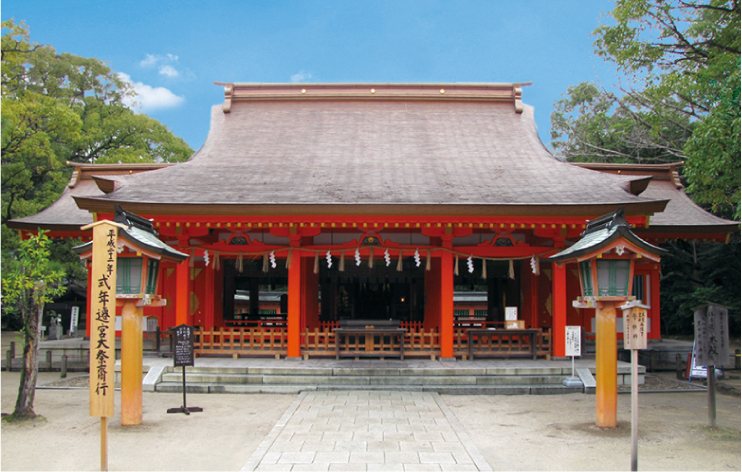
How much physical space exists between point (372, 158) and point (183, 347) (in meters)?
7.44

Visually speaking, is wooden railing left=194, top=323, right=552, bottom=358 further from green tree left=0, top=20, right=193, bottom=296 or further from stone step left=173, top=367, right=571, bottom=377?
green tree left=0, top=20, right=193, bottom=296

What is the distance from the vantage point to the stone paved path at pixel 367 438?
576cm

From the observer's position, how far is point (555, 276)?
1164cm

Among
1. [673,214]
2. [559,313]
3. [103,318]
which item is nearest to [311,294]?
[559,313]

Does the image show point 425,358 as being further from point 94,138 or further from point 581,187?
point 94,138

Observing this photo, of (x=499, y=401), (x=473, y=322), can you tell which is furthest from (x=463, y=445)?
(x=473, y=322)

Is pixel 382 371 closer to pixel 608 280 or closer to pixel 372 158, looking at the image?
pixel 608 280

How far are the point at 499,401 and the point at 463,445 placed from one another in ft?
10.3

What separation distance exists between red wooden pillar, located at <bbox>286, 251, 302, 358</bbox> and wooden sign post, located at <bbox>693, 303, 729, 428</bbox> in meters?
7.36

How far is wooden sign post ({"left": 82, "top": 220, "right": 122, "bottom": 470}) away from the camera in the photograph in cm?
585

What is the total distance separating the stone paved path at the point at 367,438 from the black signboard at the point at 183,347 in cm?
188

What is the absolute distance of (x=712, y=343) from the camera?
25.1ft

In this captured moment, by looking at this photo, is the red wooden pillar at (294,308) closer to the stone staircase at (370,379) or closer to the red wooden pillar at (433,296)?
the stone staircase at (370,379)

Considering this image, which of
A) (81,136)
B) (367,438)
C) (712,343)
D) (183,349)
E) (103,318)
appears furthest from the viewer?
(81,136)
